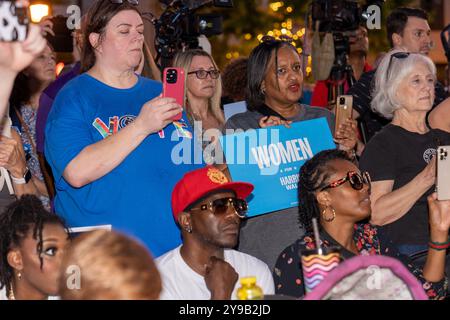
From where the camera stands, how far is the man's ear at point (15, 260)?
379cm

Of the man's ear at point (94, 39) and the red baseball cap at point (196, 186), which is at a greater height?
the man's ear at point (94, 39)

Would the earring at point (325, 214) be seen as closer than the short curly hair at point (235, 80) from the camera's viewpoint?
Yes

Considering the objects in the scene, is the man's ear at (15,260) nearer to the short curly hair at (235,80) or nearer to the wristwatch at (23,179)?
the wristwatch at (23,179)

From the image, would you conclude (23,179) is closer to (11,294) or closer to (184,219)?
(184,219)

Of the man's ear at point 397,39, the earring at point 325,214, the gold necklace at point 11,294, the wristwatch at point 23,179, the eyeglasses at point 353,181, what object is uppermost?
the man's ear at point 397,39

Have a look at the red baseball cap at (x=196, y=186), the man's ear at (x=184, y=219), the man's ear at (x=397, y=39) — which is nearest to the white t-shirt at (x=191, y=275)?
the man's ear at (x=184, y=219)

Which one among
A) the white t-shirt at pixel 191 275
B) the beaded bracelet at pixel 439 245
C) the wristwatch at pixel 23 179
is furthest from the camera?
the wristwatch at pixel 23 179

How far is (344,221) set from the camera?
456 cm

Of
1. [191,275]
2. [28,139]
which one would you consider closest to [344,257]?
[191,275]

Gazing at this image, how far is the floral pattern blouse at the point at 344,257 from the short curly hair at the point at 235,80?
103 inches

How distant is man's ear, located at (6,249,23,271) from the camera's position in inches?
149

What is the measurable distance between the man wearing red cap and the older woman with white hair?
887 millimetres

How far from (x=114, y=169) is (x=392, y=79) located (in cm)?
184

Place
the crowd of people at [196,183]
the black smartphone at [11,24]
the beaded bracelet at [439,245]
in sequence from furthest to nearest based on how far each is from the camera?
the beaded bracelet at [439,245] → the crowd of people at [196,183] → the black smartphone at [11,24]
